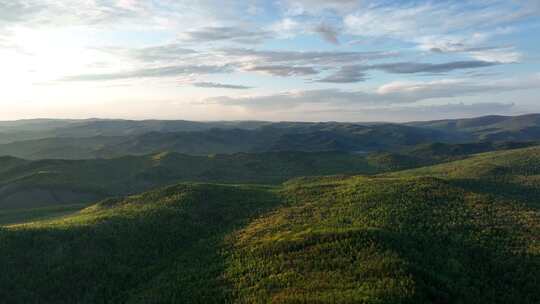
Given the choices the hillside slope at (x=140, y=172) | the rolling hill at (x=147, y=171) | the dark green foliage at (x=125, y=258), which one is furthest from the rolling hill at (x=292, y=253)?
the hillside slope at (x=140, y=172)

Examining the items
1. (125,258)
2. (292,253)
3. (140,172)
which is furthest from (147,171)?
(292,253)

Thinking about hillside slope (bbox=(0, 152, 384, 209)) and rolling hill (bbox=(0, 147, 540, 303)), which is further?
hillside slope (bbox=(0, 152, 384, 209))

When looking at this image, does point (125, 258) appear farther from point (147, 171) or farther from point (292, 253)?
point (147, 171)

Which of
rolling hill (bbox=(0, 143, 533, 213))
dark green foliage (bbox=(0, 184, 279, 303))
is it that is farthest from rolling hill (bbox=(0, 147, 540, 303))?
rolling hill (bbox=(0, 143, 533, 213))

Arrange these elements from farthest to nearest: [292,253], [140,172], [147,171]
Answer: [147,171]
[140,172]
[292,253]

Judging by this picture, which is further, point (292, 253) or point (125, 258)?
point (125, 258)

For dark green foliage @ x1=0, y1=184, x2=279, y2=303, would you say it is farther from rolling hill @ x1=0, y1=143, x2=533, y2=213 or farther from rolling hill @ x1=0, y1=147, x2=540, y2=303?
rolling hill @ x1=0, y1=143, x2=533, y2=213

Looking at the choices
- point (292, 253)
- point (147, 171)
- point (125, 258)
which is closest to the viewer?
point (292, 253)

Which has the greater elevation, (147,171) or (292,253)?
(292,253)

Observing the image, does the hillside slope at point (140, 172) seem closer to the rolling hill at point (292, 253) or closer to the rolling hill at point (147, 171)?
the rolling hill at point (147, 171)

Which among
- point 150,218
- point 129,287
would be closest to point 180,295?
point 129,287
